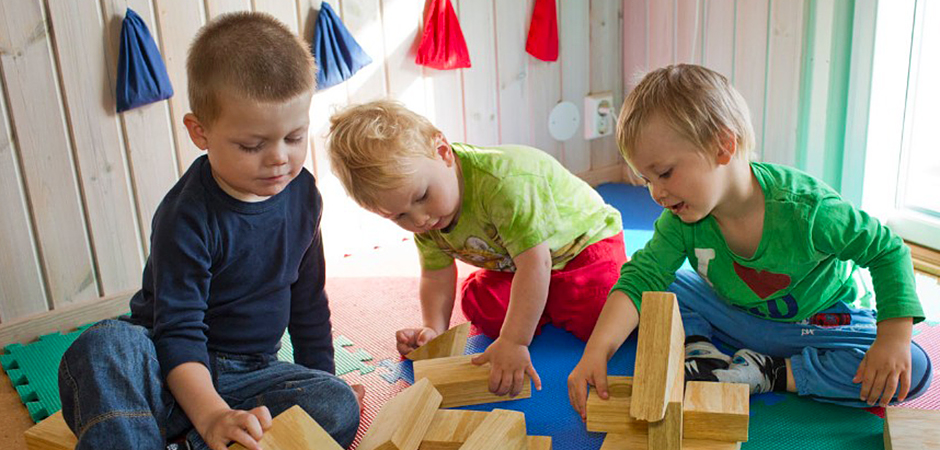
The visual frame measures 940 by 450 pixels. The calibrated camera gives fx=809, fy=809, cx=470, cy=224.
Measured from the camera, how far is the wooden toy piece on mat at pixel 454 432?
1.03 meters

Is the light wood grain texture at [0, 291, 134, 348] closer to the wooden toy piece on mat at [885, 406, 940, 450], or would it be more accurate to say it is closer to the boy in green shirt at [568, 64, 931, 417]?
the boy in green shirt at [568, 64, 931, 417]

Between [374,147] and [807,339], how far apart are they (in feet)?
2.31

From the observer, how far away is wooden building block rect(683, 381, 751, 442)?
3.20 ft

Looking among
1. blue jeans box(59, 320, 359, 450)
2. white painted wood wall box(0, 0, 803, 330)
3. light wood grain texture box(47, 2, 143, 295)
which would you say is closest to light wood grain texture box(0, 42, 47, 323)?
white painted wood wall box(0, 0, 803, 330)

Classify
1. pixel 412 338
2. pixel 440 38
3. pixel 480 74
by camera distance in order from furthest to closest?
pixel 480 74 → pixel 440 38 → pixel 412 338

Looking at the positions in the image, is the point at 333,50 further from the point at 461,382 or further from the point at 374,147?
the point at 461,382

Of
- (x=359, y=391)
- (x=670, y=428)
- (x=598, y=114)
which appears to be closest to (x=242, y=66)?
(x=359, y=391)

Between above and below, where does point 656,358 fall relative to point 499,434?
above

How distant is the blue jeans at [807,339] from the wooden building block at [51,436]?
92 centimetres

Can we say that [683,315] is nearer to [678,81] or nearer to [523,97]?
[678,81]

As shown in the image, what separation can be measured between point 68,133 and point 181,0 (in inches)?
13.7

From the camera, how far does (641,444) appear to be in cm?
99

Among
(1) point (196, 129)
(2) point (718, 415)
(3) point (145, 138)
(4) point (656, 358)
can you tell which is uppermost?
(1) point (196, 129)

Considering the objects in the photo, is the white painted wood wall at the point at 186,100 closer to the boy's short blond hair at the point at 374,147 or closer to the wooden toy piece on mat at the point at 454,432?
the boy's short blond hair at the point at 374,147
